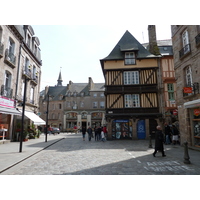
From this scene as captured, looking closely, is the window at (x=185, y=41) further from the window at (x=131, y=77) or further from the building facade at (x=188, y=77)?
the window at (x=131, y=77)

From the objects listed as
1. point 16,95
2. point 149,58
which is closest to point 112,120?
point 149,58

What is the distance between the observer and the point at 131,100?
1661 centimetres

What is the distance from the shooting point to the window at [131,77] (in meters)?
17.0

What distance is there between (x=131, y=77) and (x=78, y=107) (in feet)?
80.3

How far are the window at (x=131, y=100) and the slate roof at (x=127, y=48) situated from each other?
170 inches

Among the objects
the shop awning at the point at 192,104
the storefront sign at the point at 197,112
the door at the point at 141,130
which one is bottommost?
the door at the point at 141,130

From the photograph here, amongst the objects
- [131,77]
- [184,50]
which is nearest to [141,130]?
[131,77]

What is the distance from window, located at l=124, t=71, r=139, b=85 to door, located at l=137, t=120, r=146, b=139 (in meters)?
4.33

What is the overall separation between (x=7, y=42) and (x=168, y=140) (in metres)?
14.5

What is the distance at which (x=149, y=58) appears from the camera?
1714 cm

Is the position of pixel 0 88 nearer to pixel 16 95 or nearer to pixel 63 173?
pixel 16 95

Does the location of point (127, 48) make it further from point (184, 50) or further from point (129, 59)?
point (184, 50)

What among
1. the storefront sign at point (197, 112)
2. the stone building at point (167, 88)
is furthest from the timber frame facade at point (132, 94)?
the storefront sign at point (197, 112)

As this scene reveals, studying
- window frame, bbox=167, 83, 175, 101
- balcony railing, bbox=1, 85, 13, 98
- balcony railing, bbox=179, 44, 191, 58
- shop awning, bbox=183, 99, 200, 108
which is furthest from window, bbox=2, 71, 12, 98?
window frame, bbox=167, 83, 175, 101
